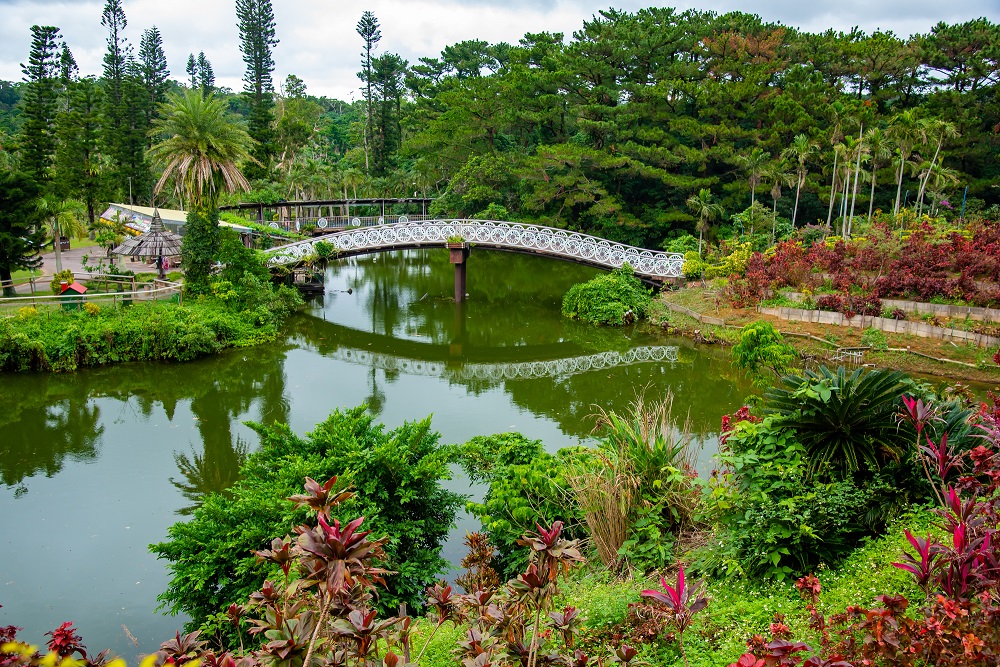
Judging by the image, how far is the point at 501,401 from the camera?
1257 cm

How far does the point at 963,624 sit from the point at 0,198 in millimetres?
19093

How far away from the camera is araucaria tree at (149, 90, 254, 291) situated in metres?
17.0

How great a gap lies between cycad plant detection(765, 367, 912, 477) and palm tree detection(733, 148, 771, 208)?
19290 millimetres

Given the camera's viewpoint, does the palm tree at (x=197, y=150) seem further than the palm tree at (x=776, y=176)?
No

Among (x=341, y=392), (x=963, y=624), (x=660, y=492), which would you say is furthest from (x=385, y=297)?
(x=963, y=624)

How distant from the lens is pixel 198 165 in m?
17.2

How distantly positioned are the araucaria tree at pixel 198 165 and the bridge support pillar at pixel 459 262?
582 cm

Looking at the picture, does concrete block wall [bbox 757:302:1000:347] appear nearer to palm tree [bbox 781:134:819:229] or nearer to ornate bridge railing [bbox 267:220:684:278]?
ornate bridge railing [bbox 267:220:684:278]

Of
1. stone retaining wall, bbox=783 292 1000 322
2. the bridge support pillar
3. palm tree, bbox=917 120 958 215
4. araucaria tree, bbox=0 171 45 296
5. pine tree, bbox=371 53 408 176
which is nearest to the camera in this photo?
stone retaining wall, bbox=783 292 1000 322

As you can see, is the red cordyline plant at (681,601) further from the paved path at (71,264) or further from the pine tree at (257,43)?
the pine tree at (257,43)

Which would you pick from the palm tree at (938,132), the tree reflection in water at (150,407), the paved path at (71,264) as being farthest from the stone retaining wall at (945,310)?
the paved path at (71,264)

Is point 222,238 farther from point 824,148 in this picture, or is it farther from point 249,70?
point 249,70

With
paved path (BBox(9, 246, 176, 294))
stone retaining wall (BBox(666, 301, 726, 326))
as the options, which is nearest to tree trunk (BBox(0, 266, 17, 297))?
paved path (BBox(9, 246, 176, 294))

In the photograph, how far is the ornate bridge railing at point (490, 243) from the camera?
786 inches
